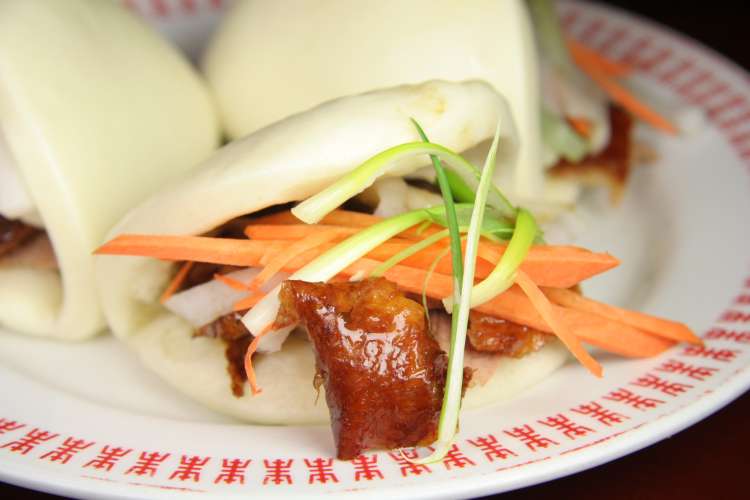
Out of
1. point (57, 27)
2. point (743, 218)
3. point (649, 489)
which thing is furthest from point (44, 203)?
point (743, 218)

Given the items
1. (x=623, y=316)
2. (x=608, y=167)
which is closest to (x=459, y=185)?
(x=623, y=316)

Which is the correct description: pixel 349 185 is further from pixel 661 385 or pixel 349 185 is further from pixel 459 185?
pixel 661 385

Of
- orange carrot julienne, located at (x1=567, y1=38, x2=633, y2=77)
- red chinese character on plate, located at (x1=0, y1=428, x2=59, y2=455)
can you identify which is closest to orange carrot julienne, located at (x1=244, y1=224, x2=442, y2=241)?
red chinese character on plate, located at (x1=0, y1=428, x2=59, y2=455)

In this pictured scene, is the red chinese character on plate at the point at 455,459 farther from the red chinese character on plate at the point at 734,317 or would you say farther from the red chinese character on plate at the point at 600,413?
the red chinese character on plate at the point at 734,317

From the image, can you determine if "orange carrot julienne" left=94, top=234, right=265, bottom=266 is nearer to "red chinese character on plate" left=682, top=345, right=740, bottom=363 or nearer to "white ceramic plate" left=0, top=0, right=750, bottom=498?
"white ceramic plate" left=0, top=0, right=750, bottom=498

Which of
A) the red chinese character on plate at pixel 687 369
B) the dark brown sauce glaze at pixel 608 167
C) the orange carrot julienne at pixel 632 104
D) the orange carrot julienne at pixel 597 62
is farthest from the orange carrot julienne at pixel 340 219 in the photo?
the orange carrot julienne at pixel 597 62

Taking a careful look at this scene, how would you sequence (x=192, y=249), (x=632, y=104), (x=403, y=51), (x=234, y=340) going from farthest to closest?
1. (x=632, y=104)
2. (x=403, y=51)
3. (x=234, y=340)
4. (x=192, y=249)
